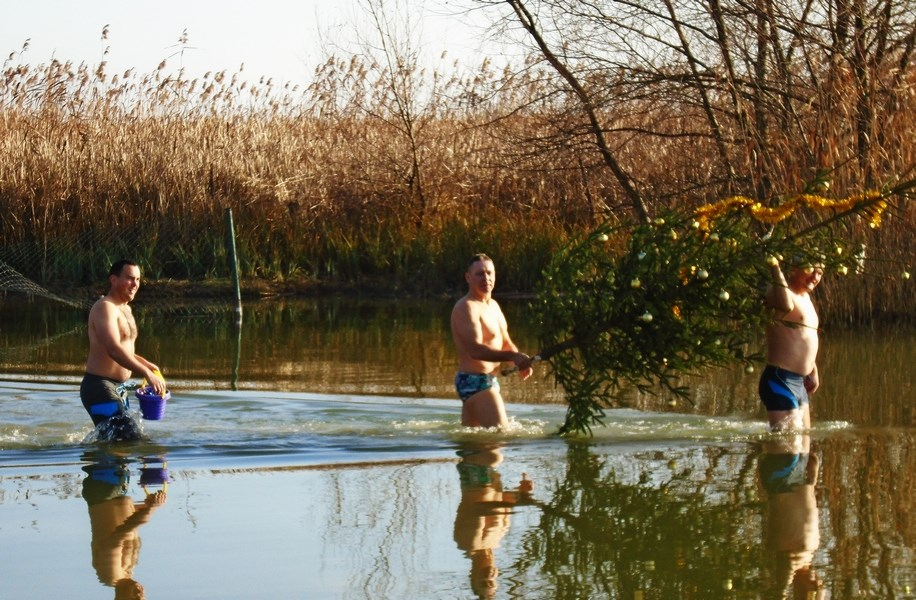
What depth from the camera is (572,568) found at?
6.26 meters

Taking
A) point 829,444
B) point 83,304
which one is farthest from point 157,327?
point 829,444

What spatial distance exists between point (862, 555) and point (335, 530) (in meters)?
2.52

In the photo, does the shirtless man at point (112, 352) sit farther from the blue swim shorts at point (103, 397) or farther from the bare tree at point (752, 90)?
the bare tree at point (752, 90)

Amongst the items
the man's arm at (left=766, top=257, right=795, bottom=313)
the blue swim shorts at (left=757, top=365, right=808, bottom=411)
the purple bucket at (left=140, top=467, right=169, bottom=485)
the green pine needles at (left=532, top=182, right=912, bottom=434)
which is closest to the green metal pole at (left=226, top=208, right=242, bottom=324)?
the purple bucket at (left=140, top=467, right=169, bottom=485)

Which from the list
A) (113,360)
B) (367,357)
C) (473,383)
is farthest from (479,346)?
(367,357)

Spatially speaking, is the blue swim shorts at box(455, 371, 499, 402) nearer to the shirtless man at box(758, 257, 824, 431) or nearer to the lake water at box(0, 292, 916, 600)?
the lake water at box(0, 292, 916, 600)

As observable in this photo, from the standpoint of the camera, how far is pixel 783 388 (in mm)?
9641

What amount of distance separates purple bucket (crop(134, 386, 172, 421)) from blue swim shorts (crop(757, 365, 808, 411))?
13.5ft

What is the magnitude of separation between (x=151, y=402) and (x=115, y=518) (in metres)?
2.34

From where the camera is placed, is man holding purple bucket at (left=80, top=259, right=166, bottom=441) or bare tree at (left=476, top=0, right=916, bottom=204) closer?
man holding purple bucket at (left=80, top=259, right=166, bottom=441)

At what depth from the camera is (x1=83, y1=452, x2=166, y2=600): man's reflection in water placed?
6129mm

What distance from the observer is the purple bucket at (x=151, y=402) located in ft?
31.4

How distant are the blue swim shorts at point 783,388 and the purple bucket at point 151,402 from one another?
4.11 metres

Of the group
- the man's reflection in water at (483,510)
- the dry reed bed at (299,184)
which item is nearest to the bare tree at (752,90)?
the dry reed bed at (299,184)
